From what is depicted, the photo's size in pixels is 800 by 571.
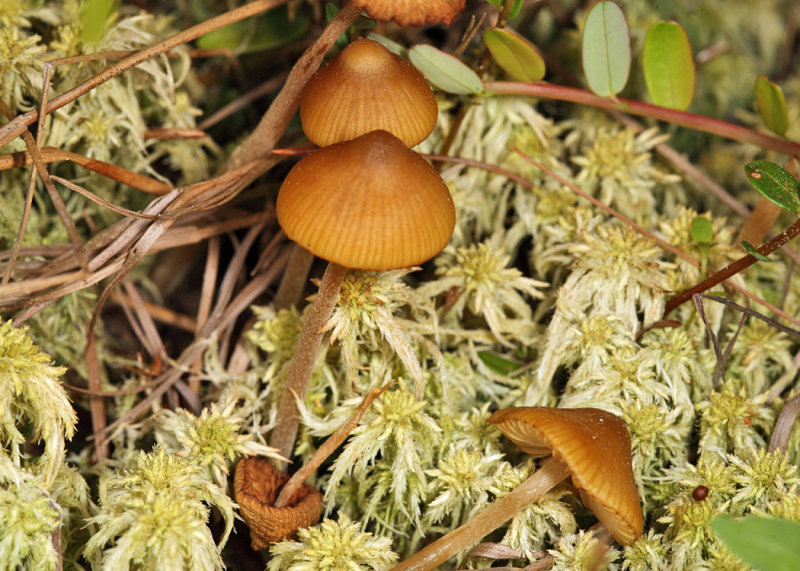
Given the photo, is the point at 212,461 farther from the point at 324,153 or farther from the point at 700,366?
the point at 700,366

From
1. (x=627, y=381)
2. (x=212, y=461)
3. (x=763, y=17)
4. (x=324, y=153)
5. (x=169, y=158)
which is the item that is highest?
(x=763, y=17)

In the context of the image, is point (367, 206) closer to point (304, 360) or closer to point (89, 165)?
point (304, 360)

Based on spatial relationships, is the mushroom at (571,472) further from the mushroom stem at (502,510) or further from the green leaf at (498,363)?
the green leaf at (498,363)

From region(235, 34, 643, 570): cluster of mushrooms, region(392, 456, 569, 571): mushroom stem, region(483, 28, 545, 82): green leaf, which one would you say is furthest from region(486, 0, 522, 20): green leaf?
region(392, 456, 569, 571): mushroom stem

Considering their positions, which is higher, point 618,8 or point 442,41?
point 618,8

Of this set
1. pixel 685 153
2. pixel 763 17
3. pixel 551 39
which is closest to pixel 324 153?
pixel 551 39

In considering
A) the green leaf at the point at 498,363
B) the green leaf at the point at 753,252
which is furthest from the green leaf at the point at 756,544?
the green leaf at the point at 498,363

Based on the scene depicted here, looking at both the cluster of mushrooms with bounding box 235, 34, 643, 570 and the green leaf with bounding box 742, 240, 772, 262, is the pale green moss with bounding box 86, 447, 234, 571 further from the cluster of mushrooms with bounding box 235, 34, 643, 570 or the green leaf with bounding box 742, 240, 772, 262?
the green leaf with bounding box 742, 240, 772, 262
